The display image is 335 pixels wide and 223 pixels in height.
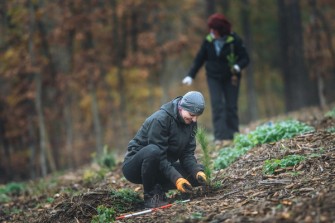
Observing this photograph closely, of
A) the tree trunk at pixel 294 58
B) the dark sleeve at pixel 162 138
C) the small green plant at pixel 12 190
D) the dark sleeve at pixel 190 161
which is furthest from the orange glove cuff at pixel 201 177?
the tree trunk at pixel 294 58

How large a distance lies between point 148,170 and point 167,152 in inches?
17.8

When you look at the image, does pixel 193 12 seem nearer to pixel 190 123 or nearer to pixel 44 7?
pixel 44 7

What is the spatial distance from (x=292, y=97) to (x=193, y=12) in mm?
7880

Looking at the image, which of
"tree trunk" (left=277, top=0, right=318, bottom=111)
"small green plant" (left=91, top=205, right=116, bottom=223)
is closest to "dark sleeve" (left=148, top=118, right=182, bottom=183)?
"small green plant" (left=91, top=205, right=116, bottom=223)

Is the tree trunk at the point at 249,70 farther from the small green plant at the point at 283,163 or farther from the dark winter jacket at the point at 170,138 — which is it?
the dark winter jacket at the point at 170,138

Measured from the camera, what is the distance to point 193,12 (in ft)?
86.5

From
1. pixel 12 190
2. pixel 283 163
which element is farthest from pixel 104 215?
pixel 12 190

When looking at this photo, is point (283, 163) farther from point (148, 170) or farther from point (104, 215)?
point (104, 215)

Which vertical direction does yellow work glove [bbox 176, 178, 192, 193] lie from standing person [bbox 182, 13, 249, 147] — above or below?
below

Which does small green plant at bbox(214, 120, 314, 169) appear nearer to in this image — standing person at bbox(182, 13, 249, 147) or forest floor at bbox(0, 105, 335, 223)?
forest floor at bbox(0, 105, 335, 223)

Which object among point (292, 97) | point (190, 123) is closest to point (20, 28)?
point (292, 97)

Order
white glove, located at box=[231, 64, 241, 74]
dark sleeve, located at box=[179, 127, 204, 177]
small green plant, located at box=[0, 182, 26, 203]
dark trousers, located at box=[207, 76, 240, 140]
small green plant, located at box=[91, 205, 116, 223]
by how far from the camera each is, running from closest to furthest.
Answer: small green plant, located at box=[91, 205, 116, 223] → dark sleeve, located at box=[179, 127, 204, 177] → small green plant, located at box=[0, 182, 26, 203] → white glove, located at box=[231, 64, 241, 74] → dark trousers, located at box=[207, 76, 240, 140]

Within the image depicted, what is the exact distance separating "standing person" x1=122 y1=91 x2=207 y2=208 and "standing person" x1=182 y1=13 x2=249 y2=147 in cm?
409

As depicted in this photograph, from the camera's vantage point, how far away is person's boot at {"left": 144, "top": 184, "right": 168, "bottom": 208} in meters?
6.37
